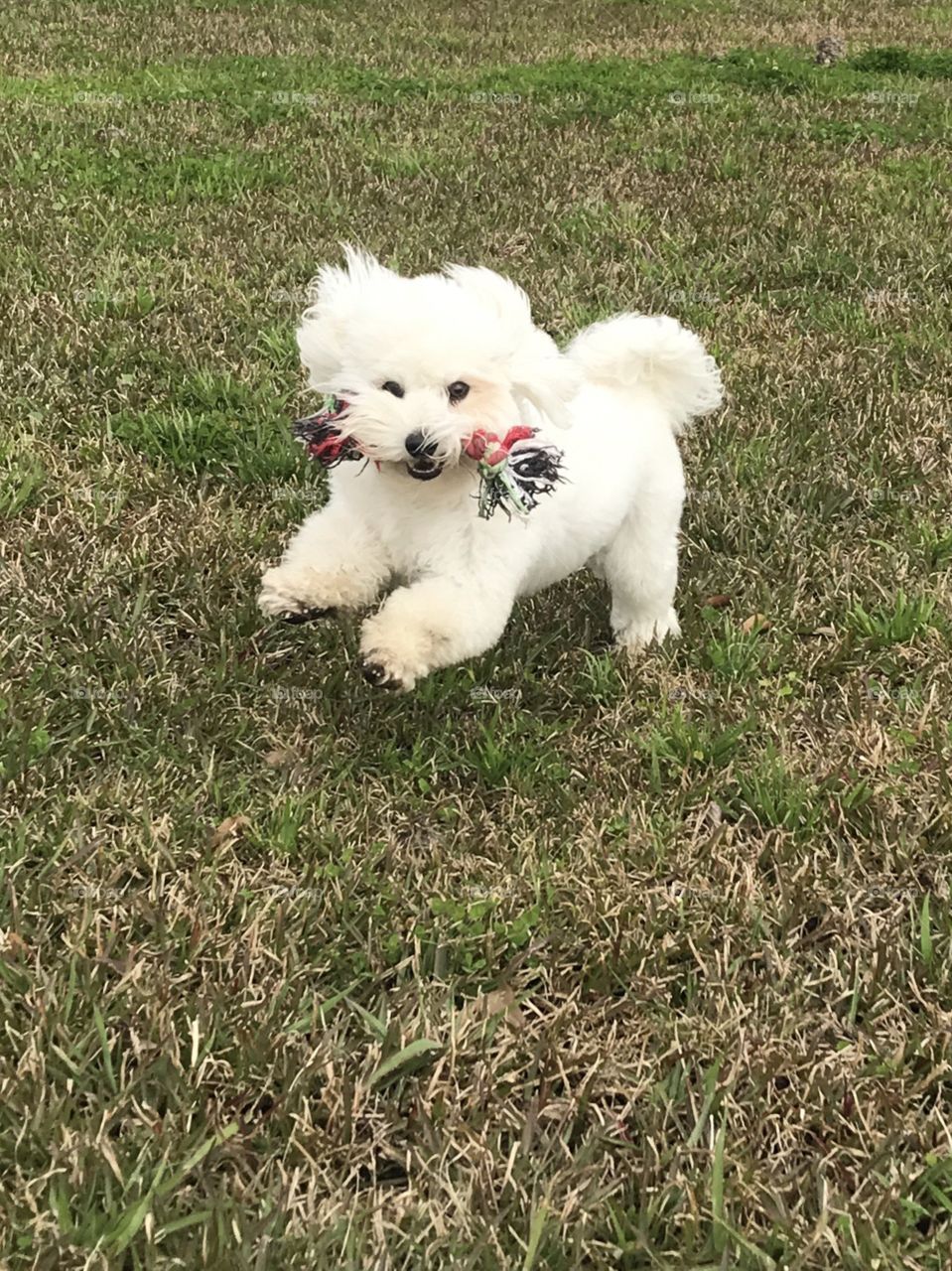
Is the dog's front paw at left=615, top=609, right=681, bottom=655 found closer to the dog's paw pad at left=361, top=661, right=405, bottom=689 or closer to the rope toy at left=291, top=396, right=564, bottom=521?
the rope toy at left=291, top=396, right=564, bottom=521

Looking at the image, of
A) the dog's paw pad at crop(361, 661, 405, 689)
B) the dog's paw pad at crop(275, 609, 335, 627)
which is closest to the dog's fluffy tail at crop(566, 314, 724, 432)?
the dog's paw pad at crop(275, 609, 335, 627)

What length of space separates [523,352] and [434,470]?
39cm

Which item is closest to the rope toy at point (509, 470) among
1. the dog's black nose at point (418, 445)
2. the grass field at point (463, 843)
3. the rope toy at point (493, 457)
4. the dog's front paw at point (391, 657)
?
the rope toy at point (493, 457)

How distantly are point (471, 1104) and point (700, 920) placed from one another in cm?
74

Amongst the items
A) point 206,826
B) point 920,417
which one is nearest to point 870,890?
point 206,826

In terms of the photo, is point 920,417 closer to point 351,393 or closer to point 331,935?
point 351,393

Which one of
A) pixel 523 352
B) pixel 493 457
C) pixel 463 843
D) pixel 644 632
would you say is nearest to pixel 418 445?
pixel 493 457

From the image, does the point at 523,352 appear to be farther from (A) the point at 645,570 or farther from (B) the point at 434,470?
(A) the point at 645,570

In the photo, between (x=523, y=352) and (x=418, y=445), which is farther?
(x=523, y=352)

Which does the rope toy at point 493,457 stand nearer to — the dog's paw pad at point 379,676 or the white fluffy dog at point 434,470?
the white fluffy dog at point 434,470

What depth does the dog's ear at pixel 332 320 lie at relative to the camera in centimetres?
266

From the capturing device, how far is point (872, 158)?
29.7 ft

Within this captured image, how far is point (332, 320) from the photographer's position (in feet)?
8.79

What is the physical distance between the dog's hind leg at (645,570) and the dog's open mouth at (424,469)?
1100 mm
